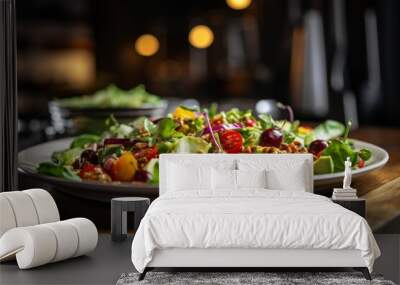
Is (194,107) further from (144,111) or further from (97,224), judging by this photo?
(97,224)

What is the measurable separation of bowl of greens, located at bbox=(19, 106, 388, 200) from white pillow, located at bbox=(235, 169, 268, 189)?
51cm

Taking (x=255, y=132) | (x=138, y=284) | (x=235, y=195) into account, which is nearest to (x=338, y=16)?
(x=255, y=132)

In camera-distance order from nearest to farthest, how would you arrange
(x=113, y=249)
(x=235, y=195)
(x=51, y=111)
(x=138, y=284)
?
1. (x=138, y=284)
2. (x=235, y=195)
3. (x=113, y=249)
4. (x=51, y=111)

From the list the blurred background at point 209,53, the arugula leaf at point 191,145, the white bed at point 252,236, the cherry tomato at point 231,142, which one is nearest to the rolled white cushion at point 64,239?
the white bed at point 252,236

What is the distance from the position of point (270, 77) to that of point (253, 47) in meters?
0.29

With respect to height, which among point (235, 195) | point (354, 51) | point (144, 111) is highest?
point (354, 51)

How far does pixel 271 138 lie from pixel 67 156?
1.59 m

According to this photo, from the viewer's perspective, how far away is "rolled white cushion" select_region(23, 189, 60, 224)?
558 cm

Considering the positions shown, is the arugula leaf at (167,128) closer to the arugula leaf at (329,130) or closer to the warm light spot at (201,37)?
the warm light spot at (201,37)

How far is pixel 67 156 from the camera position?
6.51m

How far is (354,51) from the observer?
6.99 metres

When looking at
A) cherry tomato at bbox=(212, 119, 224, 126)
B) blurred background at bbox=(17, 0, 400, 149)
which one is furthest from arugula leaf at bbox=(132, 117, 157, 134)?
cherry tomato at bbox=(212, 119, 224, 126)

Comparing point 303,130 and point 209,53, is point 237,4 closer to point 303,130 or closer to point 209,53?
point 209,53

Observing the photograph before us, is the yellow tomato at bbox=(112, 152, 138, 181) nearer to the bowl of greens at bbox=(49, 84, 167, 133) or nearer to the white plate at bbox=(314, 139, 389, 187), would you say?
the bowl of greens at bbox=(49, 84, 167, 133)
